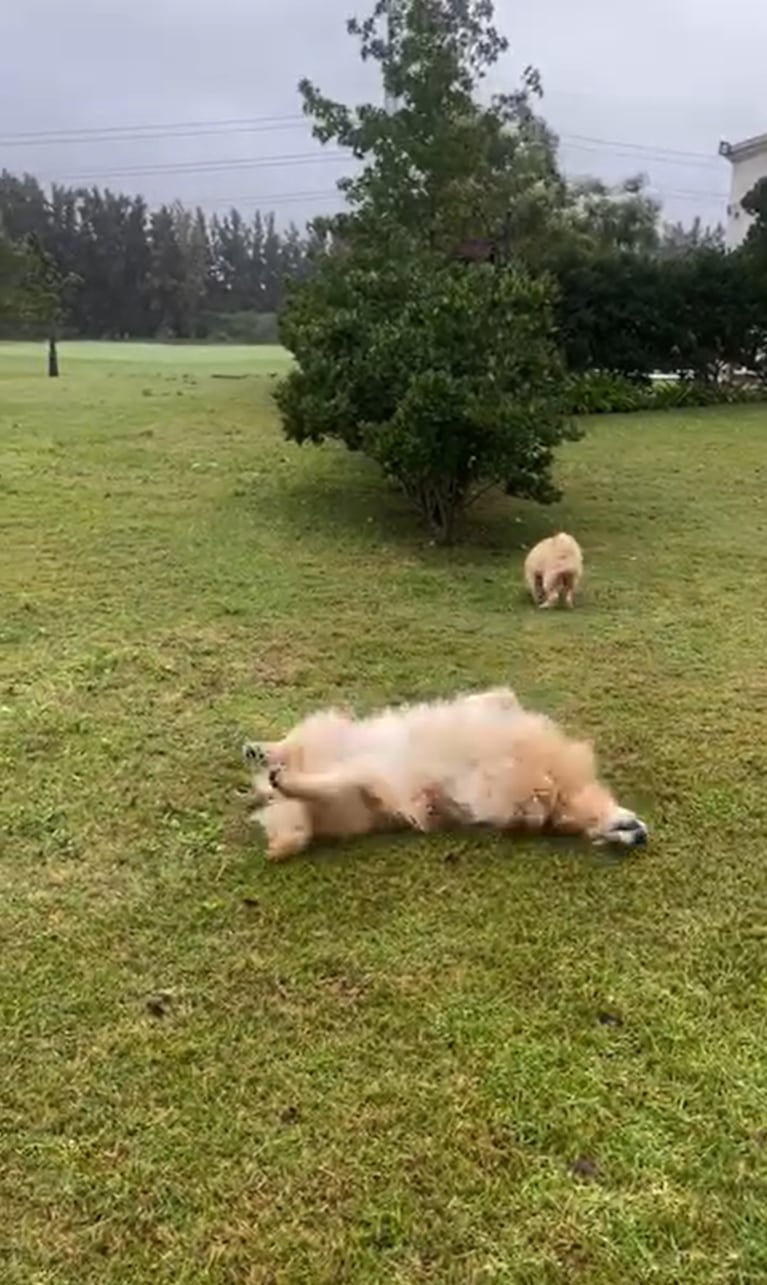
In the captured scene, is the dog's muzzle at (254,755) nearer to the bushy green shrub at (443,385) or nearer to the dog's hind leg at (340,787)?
the dog's hind leg at (340,787)

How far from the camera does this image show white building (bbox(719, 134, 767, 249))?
25.2 meters

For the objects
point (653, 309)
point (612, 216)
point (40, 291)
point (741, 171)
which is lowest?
point (653, 309)

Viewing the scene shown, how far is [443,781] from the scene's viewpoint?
93.7 inches

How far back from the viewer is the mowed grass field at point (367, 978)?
1.41 metres

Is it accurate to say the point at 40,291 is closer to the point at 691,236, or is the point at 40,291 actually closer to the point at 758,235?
the point at 758,235

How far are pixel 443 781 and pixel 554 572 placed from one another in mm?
2071

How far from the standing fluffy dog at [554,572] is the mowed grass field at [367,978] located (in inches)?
6.5

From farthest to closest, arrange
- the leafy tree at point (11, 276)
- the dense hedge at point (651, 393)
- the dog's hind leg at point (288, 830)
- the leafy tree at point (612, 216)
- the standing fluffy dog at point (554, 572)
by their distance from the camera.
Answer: the leafy tree at point (11, 276) → the leafy tree at point (612, 216) → the dense hedge at point (651, 393) → the standing fluffy dog at point (554, 572) → the dog's hind leg at point (288, 830)

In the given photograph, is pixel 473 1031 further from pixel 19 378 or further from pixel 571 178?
pixel 571 178

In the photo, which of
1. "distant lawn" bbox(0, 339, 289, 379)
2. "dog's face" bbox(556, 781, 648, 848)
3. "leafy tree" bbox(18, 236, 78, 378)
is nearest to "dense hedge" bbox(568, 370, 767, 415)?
"distant lawn" bbox(0, 339, 289, 379)

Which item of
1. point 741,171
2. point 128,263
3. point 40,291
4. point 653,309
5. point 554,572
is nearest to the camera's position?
point 554,572

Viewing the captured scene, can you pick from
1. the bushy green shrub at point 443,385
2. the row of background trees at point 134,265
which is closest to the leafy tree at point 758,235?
the bushy green shrub at point 443,385

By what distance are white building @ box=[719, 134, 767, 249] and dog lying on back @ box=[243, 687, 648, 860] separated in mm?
25285

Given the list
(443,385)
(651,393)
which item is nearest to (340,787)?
(443,385)
